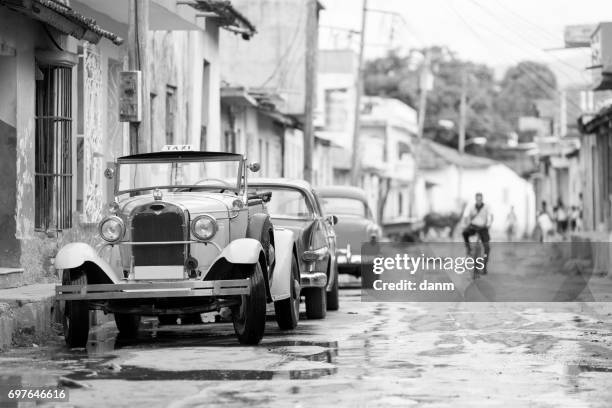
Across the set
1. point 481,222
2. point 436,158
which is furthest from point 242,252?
point 436,158

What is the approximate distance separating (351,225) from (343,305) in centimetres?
533

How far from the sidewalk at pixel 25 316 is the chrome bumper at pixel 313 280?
10.1ft

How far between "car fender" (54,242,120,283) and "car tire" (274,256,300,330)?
2228 mm

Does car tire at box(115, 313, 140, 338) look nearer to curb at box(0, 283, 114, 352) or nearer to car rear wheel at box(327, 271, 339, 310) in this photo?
curb at box(0, 283, 114, 352)

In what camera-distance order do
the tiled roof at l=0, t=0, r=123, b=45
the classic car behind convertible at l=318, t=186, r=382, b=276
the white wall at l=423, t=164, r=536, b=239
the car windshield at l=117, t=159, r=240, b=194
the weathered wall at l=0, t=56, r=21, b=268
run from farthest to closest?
the white wall at l=423, t=164, r=536, b=239
the classic car behind convertible at l=318, t=186, r=382, b=276
the weathered wall at l=0, t=56, r=21, b=268
the tiled roof at l=0, t=0, r=123, b=45
the car windshield at l=117, t=159, r=240, b=194

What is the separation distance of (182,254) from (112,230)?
2.45ft

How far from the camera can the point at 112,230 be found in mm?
13172

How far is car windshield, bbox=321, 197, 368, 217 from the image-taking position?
26.0 m

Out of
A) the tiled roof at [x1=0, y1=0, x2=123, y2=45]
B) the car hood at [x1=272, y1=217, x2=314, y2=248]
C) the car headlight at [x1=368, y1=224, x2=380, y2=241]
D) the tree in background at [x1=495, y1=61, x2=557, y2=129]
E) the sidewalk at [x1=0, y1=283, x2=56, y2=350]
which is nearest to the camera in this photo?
the sidewalk at [x1=0, y1=283, x2=56, y2=350]

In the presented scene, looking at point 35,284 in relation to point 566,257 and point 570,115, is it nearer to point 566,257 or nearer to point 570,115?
point 566,257

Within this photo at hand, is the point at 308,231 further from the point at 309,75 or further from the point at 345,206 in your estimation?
the point at 309,75

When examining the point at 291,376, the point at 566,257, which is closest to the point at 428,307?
the point at 291,376

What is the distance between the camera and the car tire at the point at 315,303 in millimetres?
16625

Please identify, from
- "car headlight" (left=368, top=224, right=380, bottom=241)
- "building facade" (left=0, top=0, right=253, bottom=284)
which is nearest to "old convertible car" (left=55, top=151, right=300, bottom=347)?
"building facade" (left=0, top=0, right=253, bottom=284)
